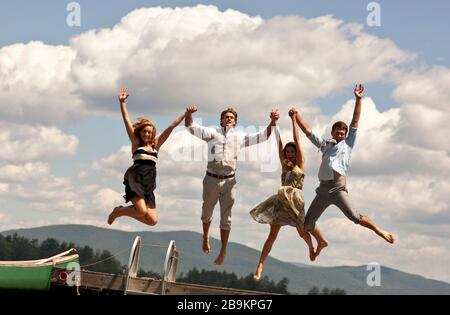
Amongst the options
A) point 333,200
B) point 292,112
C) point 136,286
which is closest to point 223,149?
point 292,112

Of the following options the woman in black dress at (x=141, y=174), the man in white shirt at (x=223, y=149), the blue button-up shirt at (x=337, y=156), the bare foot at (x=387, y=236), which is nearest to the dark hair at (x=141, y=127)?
the woman in black dress at (x=141, y=174)

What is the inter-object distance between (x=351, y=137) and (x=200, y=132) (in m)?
3.16

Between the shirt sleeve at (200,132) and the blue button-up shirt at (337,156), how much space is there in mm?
2396

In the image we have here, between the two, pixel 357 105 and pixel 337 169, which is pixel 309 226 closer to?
pixel 337 169

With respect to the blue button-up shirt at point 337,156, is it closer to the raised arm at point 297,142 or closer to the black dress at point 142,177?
the raised arm at point 297,142

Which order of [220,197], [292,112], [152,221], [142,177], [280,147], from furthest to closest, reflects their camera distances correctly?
[220,197] < [280,147] < [292,112] < [152,221] < [142,177]

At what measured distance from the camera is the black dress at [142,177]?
15.4 meters

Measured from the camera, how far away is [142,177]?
607 inches

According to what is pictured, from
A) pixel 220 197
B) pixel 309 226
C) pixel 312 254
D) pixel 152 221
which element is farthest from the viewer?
pixel 312 254
